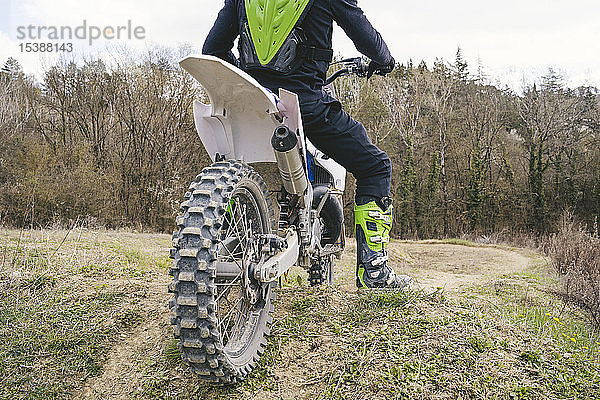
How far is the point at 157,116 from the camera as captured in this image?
17703mm

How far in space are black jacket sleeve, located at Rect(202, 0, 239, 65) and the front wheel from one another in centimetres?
104

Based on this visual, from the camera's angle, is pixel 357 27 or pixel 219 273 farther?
pixel 357 27

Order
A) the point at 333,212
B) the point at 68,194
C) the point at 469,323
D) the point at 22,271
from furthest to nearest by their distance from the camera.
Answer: the point at 68,194, the point at 22,271, the point at 333,212, the point at 469,323

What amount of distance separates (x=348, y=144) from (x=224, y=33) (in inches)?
42.7

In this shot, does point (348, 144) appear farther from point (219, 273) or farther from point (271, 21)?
point (219, 273)

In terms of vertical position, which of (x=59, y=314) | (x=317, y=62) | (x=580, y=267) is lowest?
(x=580, y=267)

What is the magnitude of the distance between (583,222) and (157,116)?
16715mm

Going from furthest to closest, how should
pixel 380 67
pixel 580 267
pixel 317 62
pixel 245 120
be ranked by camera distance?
pixel 580 267 < pixel 380 67 < pixel 317 62 < pixel 245 120

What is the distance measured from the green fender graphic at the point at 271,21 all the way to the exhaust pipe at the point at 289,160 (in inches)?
20.8

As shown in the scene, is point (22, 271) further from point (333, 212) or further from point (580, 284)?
point (580, 284)

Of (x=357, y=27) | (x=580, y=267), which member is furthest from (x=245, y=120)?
(x=580, y=267)

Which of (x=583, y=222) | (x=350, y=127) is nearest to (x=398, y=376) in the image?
(x=350, y=127)

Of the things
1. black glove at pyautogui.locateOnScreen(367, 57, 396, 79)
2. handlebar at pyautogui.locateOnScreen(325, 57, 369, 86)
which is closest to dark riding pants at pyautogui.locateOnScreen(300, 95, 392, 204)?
black glove at pyautogui.locateOnScreen(367, 57, 396, 79)

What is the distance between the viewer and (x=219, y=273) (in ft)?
8.15
